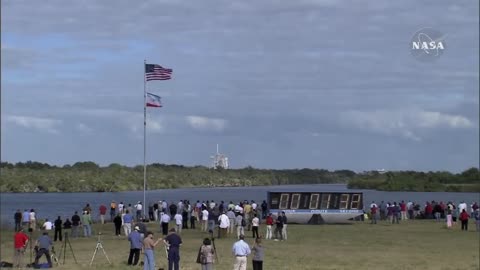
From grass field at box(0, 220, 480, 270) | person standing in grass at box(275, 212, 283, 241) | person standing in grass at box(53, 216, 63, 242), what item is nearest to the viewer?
grass field at box(0, 220, 480, 270)

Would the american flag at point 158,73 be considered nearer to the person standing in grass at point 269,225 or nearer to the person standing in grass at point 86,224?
the person standing in grass at point 86,224

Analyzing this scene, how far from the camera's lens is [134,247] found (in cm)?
2748

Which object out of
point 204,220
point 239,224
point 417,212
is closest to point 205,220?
point 204,220

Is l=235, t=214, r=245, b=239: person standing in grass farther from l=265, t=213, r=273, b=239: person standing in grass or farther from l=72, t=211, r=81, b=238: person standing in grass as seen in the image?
l=72, t=211, r=81, b=238: person standing in grass

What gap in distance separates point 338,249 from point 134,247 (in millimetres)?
9841

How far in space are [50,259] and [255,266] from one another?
24.4 feet

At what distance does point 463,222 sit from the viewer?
45.1m

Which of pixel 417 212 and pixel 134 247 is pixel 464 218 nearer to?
pixel 417 212

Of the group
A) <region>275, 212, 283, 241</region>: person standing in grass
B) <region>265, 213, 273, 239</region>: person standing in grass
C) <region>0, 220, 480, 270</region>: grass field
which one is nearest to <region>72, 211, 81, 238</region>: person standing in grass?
<region>0, 220, 480, 270</region>: grass field

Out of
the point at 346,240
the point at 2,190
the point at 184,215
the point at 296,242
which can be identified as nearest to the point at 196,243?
the point at 296,242

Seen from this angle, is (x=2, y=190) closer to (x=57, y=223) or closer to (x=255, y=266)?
(x=57, y=223)

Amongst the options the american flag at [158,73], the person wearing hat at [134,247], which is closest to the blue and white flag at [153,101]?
the american flag at [158,73]

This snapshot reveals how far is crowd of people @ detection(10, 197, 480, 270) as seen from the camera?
78.7ft

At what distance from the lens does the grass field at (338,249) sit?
28391 mm
